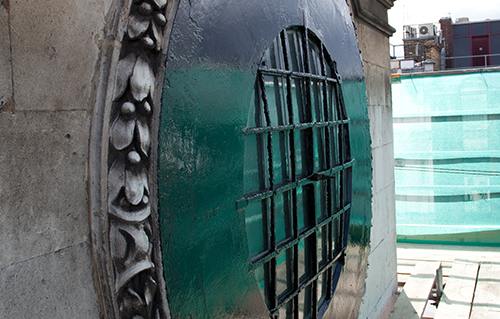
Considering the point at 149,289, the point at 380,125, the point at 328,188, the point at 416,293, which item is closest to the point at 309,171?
the point at 328,188

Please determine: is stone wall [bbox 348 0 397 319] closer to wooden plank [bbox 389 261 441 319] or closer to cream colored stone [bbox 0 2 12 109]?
wooden plank [bbox 389 261 441 319]

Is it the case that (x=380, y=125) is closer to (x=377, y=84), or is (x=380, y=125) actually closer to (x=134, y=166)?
(x=377, y=84)

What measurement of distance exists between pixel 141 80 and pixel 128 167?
189mm

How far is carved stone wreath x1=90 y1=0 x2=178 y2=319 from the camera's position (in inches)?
38.6

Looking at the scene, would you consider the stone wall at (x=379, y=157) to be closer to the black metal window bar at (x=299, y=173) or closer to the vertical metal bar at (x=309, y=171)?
the black metal window bar at (x=299, y=173)

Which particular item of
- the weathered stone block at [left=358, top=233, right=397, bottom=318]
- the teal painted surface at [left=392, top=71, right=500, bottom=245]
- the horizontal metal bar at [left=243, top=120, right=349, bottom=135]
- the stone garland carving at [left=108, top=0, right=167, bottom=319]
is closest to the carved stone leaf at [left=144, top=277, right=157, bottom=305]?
the stone garland carving at [left=108, top=0, right=167, bottom=319]

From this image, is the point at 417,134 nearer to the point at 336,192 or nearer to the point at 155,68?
the point at 336,192

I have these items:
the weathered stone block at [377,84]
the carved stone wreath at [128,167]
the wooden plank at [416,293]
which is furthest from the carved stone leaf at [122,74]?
the wooden plank at [416,293]

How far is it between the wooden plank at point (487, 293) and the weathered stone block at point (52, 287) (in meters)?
3.63

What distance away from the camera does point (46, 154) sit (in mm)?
933

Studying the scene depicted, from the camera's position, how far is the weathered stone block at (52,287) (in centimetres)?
87

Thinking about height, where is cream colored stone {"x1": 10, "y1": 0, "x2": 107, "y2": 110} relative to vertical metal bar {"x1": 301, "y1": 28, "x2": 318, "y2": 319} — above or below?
above

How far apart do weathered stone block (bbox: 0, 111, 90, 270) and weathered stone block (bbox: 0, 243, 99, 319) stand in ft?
0.07

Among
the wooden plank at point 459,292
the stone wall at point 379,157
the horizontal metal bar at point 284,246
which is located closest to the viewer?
the horizontal metal bar at point 284,246
